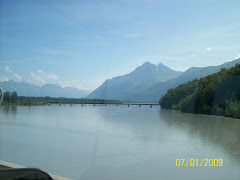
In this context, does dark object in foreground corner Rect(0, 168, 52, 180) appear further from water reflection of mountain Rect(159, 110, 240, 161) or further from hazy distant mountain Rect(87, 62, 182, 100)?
hazy distant mountain Rect(87, 62, 182, 100)

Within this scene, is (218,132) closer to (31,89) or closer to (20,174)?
(20,174)

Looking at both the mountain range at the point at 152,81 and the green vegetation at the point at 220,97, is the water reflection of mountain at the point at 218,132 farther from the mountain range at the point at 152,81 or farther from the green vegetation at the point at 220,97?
the mountain range at the point at 152,81

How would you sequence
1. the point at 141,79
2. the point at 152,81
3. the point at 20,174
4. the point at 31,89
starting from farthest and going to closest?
the point at 31,89 → the point at 152,81 → the point at 141,79 → the point at 20,174

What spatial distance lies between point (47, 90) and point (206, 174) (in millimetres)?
106077

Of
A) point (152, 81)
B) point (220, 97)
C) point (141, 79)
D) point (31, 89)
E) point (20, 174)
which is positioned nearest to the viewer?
point (20, 174)

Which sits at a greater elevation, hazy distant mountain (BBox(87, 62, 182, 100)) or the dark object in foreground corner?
hazy distant mountain (BBox(87, 62, 182, 100))

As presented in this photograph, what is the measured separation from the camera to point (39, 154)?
5.72 meters
